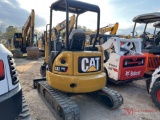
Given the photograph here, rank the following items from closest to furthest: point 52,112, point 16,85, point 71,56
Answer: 1. point 16,85
2. point 71,56
3. point 52,112

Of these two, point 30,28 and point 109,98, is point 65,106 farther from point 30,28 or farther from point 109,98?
point 30,28

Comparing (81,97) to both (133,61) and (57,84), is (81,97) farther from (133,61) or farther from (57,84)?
(133,61)

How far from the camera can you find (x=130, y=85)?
5.72 m

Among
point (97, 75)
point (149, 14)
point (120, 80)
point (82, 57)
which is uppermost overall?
point (149, 14)

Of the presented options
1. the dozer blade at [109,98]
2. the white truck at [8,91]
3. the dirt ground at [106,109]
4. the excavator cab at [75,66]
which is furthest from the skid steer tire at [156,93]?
the white truck at [8,91]

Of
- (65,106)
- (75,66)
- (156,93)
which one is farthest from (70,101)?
(156,93)

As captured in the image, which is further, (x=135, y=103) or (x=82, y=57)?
(x=135, y=103)

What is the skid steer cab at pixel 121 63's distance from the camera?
5.04 m

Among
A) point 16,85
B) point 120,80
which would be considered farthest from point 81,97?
point 16,85

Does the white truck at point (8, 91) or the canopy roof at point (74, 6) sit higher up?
the canopy roof at point (74, 6)

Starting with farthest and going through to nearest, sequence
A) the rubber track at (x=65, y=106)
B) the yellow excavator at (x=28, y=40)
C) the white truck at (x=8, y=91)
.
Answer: the yellow excavator at (x=28, y=40) → the rubber track at (x=65, y=106) → the white truck at (x=8, y=91)

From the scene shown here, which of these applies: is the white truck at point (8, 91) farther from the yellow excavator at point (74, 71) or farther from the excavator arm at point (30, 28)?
the excavator arm at point (30, 28)

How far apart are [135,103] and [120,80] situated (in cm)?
110

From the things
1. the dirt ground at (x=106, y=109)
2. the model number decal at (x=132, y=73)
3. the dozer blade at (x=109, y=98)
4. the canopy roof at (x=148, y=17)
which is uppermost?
the canopy roof at (x=148, y=17)
